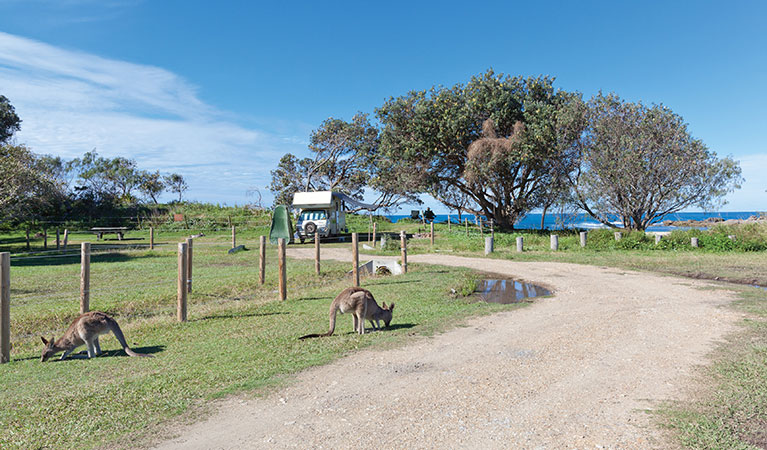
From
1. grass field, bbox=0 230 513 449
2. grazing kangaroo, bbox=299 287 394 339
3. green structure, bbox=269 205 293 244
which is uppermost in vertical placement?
green structure, bbox=269 205 293 244

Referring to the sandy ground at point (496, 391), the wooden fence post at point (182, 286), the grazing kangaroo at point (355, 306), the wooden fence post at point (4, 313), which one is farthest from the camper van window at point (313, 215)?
the wooden fence post at point (4, 313)

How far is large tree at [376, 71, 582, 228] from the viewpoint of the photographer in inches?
1128

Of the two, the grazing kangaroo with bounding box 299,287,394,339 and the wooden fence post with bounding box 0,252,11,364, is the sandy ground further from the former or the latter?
the wooden fence post with bounding box 0,252,11,364

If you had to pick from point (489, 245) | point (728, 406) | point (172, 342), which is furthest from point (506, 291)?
point (489, 245)

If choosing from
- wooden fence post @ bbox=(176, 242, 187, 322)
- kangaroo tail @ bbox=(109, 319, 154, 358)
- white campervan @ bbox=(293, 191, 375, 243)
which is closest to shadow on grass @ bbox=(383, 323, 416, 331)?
kangaroo tail @ bbox=(109, 319, 154, 358)

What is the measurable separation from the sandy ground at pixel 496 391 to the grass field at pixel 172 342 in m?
0.59

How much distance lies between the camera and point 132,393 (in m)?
4.91

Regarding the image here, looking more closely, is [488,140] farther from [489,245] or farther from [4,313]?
[4,313]

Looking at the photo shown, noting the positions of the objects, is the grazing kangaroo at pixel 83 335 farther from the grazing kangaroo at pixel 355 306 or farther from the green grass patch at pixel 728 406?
the green grass patch at pixel 728 406

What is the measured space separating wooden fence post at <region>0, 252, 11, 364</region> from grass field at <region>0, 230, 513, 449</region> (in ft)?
0.56

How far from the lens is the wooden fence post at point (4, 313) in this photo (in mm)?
6352

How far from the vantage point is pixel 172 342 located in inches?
286

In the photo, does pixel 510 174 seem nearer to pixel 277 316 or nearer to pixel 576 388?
pixel 277 316

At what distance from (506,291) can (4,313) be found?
997 cm
